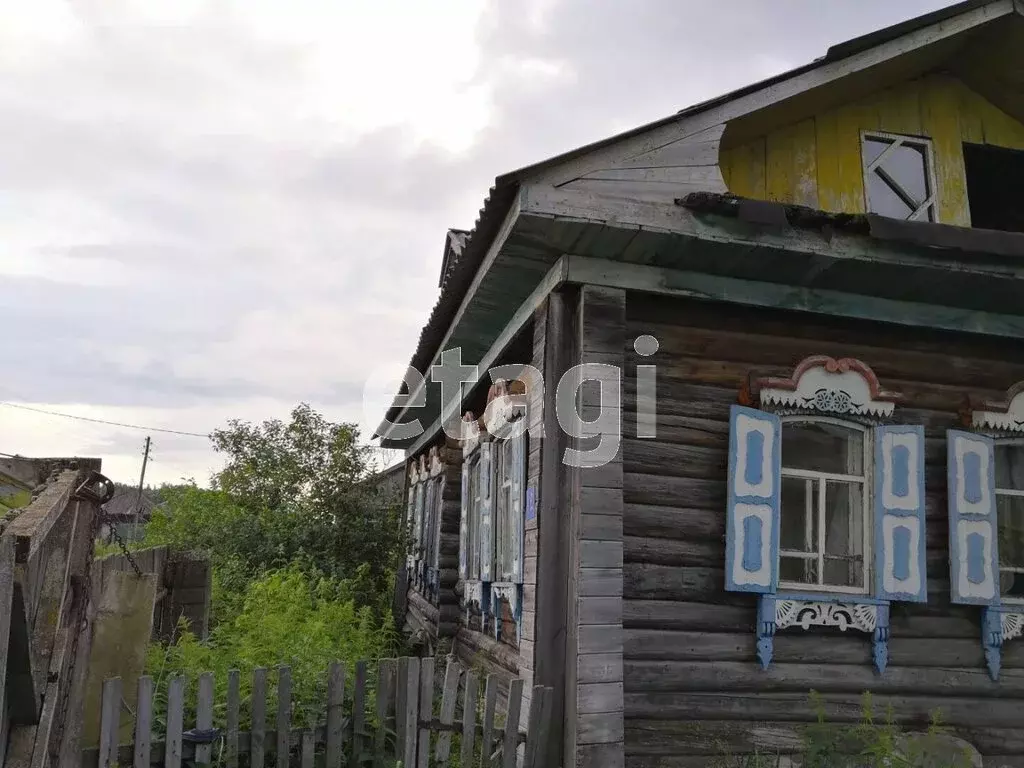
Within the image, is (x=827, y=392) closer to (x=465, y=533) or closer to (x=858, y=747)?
(x=858, y=747)

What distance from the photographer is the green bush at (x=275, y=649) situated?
5223mm

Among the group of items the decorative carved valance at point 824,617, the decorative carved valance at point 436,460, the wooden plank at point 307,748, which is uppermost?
the decorative carved valance at point 436,460

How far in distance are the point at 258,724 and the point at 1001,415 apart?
554 cm

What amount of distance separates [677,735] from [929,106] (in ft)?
17.2

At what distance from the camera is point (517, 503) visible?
599 cm

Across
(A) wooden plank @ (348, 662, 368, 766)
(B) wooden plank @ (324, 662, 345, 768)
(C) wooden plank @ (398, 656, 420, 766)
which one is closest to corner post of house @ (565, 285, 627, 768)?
(C) wooden plank @ (398, 656, 420, 766)

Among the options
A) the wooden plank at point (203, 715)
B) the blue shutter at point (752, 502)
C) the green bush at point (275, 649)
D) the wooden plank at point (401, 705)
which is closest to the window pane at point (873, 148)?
the blue shutter at point (752, 502)

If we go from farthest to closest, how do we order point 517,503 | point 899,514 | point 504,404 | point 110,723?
point 504,404, point 517,503, point 899,514, point 110,723

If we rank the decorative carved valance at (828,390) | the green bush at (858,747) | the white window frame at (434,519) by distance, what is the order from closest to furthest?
1. the green bush at (858,747)
2. the decorative carved valance at (828,390)
3. the white window frame at (434,519)

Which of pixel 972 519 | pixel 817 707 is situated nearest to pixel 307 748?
pixel 817 707

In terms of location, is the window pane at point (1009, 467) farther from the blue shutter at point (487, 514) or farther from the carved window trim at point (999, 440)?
the blue shutter at point (487, 514)

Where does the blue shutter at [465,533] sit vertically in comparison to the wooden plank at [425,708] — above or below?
above

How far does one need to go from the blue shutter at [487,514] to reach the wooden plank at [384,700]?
2129 mm

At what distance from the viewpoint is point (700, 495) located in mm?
5527
